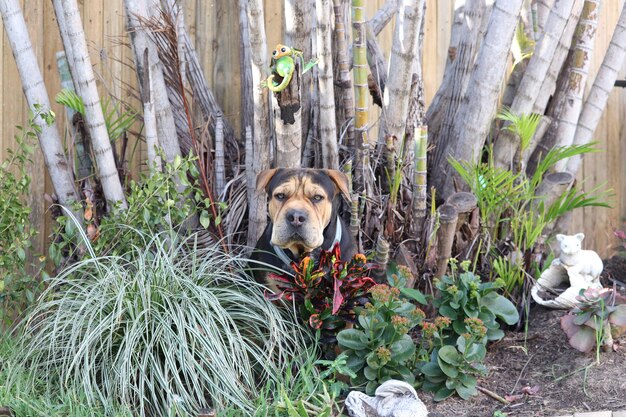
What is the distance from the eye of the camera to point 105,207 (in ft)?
15.9

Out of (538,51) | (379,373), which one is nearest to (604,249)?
(538,51)

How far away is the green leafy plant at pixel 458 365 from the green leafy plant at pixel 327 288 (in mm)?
389

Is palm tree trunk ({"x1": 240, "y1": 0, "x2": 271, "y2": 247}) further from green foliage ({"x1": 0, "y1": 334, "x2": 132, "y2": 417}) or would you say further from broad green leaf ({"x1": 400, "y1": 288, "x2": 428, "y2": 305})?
green foliage ({"x1": 0, "y1": 334, "x2": 132, "y2": 417})

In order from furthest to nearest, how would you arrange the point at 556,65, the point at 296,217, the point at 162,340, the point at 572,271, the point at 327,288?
1. the point at 556,65
2. the point at 572,271
3. the point at 327,288
4. the point at 296,217
5. the point at 162,340

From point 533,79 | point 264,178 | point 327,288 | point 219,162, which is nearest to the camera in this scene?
point 327,288

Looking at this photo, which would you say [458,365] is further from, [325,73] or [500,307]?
[325,73]

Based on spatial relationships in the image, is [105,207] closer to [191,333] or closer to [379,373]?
[191,333]

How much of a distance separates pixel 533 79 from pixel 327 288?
212 cm

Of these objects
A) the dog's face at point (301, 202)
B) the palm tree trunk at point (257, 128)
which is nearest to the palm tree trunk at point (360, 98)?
the palm tree trunk at point (257, 128)

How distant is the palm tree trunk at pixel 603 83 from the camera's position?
17.3ft

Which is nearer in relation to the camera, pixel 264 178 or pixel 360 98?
Result: pixel 264 178

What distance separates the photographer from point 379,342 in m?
3.65

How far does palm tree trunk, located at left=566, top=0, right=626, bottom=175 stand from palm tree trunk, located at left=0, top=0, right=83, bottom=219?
3247mm

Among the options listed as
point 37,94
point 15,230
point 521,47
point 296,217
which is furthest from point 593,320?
point 37,94
